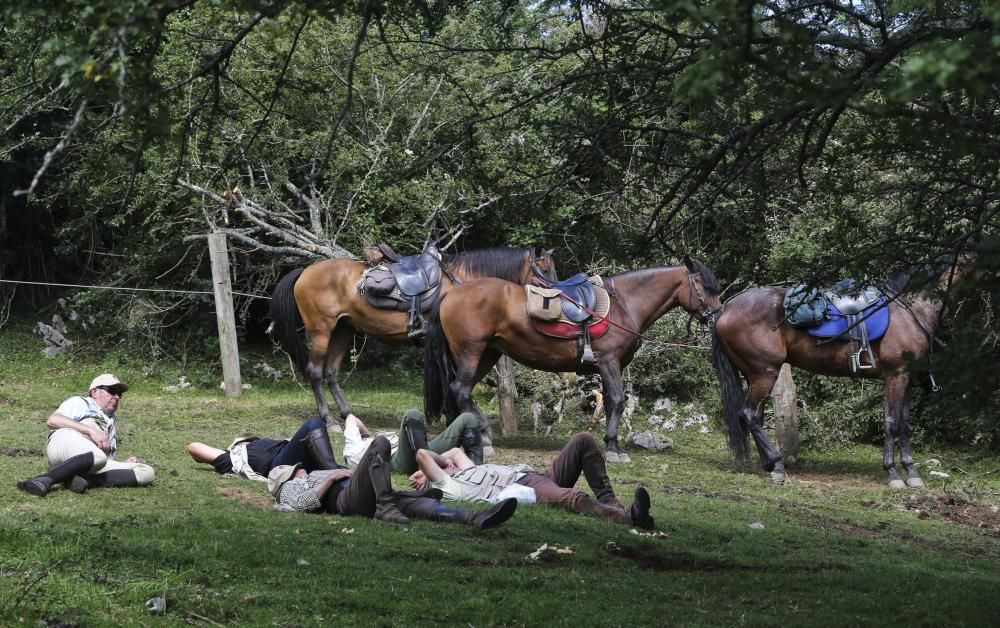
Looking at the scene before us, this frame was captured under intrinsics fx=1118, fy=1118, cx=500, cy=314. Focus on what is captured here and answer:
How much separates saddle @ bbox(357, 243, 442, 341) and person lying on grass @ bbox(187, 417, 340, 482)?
4.39 meters

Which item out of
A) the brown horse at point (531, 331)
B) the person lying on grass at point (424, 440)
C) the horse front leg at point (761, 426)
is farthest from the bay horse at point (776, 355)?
the person lying on grass at point (424, 440)

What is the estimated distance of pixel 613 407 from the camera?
41.6 ft

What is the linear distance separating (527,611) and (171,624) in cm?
171

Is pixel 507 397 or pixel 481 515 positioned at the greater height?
pixel 481 515

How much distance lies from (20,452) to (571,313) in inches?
230

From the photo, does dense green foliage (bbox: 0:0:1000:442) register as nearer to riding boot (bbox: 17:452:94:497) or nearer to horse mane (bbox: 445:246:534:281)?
horse mane (bbox: 445:246:534:281)

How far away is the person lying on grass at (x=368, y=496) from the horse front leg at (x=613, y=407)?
483 cm

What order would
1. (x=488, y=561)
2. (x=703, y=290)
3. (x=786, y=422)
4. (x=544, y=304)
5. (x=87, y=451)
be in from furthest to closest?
(x=786, y=422)
(x=703, y=290)
(x=544, y=304)
(x=87, y=451)
(x=488, y=561)

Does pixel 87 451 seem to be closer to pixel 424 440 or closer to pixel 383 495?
pixel 383 495

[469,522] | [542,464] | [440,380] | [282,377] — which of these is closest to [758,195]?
[469,522]

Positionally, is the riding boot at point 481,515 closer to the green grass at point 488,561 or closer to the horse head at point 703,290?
the green grass at point 488,561

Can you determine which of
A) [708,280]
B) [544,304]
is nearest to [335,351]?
[544,304]

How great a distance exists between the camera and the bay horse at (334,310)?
13805mm

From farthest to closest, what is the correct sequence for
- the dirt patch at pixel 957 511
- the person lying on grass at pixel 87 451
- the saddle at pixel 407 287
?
the saddle at pixel 407 287, the dirt patch at pixel 957 511, the person lying on grass at pixel 87 451
